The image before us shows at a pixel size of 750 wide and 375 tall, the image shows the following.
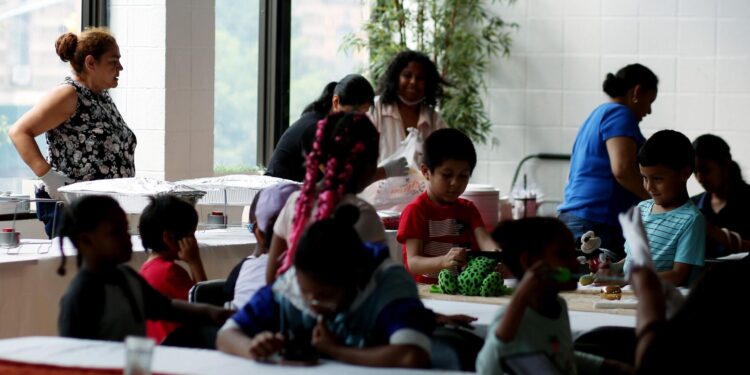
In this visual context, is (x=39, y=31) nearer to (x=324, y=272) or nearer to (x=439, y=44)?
(x=439, y=44)

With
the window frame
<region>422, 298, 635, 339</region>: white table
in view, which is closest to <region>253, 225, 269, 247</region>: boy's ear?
<region>422, 298, 635, 339</region>: white table

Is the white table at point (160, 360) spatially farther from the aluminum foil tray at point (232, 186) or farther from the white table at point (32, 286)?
the aluminum foil tray at point (232, 186)

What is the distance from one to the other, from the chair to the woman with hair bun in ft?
5.05

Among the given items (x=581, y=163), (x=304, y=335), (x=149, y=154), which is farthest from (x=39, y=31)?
(x=304, y=335)

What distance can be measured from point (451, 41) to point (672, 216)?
449cm

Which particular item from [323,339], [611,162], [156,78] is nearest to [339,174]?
[323,339]

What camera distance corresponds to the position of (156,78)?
5938 millimetres

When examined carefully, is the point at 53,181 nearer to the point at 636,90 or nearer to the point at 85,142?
the point at 85,142

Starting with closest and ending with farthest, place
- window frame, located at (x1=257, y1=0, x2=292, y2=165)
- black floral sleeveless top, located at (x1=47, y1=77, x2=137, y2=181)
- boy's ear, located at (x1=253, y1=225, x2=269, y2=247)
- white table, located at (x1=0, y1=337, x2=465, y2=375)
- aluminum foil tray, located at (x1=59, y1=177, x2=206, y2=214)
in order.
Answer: white table, located at (x1=0, y1=337, x2=465, y2=375) < boy's ear, located at (x1=253, y1=225, x2=269, y2=247) < aluminum foil tray, located at (x1=59, y1=177, x2=206, y2=214) < black floral sleeveless top, located at (x1=47, y1=77, x2=137, y2=181) < window frame, located at (x1=257, y1=0, x2=292, y2=165)

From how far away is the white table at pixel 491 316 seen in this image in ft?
9.07

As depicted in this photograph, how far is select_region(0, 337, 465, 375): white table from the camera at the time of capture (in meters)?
2.13

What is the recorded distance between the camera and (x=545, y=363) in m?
2.13

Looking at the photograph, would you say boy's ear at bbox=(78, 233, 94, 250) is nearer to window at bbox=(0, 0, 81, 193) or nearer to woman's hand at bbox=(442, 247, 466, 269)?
woman's hand at bbox=(442, 247, 466, 269)

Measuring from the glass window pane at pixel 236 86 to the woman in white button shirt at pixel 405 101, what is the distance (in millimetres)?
1829
